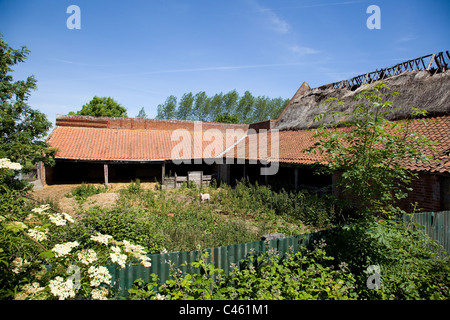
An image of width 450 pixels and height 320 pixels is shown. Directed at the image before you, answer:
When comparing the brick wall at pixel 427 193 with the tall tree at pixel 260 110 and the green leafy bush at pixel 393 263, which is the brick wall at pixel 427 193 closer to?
the green leafy bush at pixel 393 263

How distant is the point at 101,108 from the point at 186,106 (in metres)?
25.9

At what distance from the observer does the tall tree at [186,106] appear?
198 feet

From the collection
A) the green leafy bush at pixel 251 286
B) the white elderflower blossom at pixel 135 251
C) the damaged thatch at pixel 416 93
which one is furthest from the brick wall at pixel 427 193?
the white elderflower blossom at pixel 135 251

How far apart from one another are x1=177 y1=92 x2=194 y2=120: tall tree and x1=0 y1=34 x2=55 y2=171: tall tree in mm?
49967

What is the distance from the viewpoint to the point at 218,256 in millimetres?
4344

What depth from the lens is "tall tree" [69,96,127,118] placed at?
122 feet

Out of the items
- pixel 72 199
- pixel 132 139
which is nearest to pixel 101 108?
pixel 132 139

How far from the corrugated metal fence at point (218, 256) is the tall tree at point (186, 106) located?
57.9 m

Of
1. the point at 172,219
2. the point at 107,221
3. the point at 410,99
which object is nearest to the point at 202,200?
the point at 172,219

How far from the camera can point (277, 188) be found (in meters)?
14.0

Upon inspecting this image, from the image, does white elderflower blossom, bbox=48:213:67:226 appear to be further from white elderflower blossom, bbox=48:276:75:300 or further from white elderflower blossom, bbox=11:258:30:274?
white elderflower blossom, bbox=48:276:75:300
